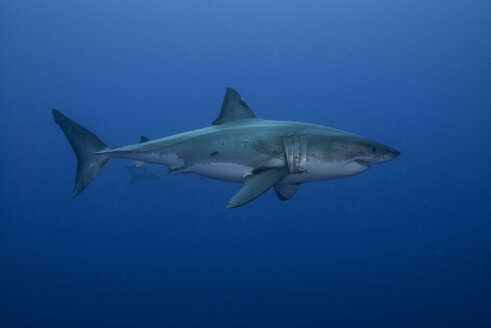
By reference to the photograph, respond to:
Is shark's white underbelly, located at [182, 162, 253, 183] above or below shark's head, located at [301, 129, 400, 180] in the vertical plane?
below

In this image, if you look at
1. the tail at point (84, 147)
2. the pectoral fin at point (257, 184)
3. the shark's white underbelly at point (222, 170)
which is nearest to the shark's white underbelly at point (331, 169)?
the pectoral fin at point (257, 184)

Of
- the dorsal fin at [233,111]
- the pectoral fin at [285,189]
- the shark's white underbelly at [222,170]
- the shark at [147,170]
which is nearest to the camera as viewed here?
the shark's white underbelly at [222,170]

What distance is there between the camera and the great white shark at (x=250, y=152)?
11.6 ft

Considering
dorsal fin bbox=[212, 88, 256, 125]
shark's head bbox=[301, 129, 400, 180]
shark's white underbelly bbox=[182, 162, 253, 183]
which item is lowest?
shark's white underbelly bbox=[182, 162, 253, 183]

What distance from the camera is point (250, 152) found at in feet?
12.4

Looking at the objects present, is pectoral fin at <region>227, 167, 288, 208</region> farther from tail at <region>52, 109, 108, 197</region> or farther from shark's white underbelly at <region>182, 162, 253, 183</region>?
tail at <region>52, 109, 108, 197</region>

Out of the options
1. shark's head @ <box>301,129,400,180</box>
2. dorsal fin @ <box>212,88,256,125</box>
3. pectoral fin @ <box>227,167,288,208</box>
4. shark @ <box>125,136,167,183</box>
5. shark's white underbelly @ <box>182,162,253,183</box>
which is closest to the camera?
pectoral fin @ <box>227,167,288,208</box>

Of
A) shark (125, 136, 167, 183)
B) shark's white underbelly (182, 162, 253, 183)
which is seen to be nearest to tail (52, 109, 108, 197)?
shark's white underbelly (182, 162, 253, 183)

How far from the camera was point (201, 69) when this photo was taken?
1542 inches

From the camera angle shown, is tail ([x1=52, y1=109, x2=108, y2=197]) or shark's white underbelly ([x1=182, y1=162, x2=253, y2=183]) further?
tail ([x1=52, y1=109, x2=108, y2=197])

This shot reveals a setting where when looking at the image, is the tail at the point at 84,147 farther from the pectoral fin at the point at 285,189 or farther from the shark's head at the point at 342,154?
the shark's head at the point at 342,154

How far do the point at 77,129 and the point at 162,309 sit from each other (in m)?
8.17

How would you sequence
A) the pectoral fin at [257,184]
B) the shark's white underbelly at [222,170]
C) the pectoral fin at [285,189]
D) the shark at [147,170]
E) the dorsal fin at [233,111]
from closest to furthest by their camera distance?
1. the pectoral fin at [257,184]
2. the shark's white underbelly at [222,170]
3. the dorsal fin at [233,111]
4. the pectoral fin at [285,189]
5. the shark at [147,170]

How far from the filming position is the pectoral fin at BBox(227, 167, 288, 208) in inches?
115
